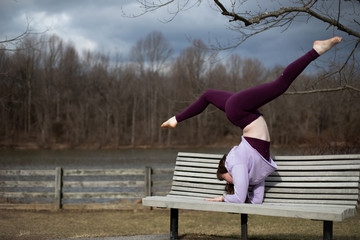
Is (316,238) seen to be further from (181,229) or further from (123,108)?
(123,108)

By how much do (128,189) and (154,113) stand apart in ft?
114

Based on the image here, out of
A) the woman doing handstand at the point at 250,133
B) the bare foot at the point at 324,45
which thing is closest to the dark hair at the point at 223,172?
the woman doing handstand at the point at 250,133

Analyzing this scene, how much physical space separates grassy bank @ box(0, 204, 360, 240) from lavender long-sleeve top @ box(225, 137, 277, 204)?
146cm

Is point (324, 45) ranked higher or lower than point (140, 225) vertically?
higher

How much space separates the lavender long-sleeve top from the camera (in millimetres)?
3996

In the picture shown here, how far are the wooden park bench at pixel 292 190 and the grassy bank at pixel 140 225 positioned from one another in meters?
0.80

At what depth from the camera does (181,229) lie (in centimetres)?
773

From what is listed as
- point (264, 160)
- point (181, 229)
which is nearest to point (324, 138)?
point (181, 229)

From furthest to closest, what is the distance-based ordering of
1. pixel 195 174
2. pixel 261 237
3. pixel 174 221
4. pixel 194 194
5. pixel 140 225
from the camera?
pixel 140 225 < pixel 261 237 < pixel 195 174 < pixel 194 194 < pixel 174 221

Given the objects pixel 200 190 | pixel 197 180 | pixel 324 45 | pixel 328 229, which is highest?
pixel 324 45

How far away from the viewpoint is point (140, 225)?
8477mm

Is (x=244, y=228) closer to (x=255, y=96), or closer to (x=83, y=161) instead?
(x=255, y=96)

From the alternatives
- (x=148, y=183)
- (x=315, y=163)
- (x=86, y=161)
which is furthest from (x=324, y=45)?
(x=86, y=161)

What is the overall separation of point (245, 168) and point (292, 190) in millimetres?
715
